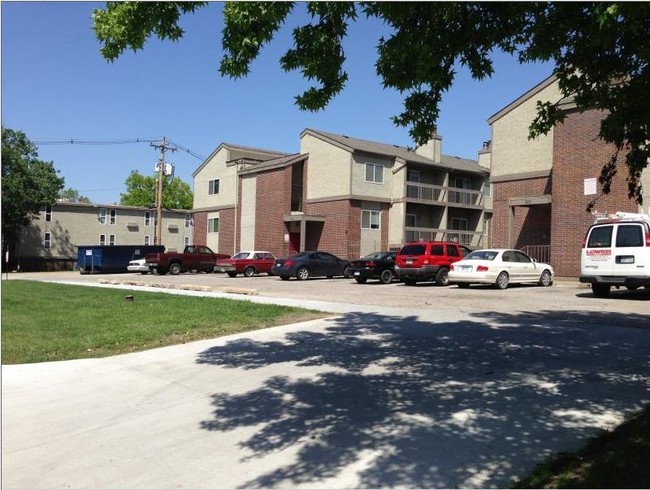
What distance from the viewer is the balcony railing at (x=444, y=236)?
39781mm

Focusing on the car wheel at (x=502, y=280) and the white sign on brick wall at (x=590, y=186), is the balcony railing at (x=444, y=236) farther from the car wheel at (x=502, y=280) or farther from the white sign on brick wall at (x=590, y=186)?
the car wheel at (x=502, y=280)

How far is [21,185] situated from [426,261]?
118ft

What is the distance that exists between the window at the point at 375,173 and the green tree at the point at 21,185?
26.5 meters

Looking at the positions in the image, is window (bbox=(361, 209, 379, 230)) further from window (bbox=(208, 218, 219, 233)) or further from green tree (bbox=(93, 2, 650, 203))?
green tree (bbox=(93, 2, 650, 203))

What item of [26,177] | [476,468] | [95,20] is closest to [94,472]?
[476,468]

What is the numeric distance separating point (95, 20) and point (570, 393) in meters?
5.98

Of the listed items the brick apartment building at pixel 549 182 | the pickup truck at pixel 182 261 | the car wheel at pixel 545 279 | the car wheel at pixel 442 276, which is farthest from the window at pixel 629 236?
the pickup truck at pixel 182 261

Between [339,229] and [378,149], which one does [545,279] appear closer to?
[339,229]

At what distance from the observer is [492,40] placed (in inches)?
236

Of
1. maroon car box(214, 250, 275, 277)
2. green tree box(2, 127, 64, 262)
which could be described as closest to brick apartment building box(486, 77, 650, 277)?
maroon car box(214, 250, 275, 277)

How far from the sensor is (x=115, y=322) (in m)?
11.6

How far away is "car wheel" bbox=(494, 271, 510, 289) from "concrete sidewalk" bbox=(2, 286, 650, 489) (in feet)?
32.2

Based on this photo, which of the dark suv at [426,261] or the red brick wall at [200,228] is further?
the red brick wall at [200,228]

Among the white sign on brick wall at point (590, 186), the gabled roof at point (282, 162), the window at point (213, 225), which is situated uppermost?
the gabled roof at point (282, 162)
